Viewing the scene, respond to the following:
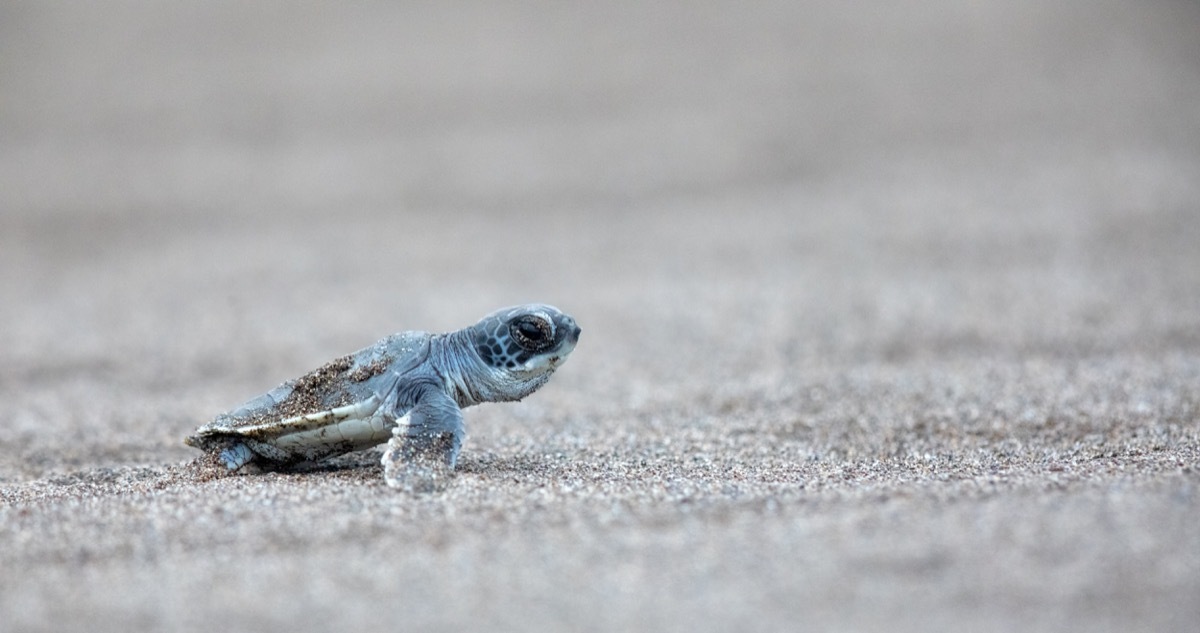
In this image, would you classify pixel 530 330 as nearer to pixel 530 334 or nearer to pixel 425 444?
pixel 530 334

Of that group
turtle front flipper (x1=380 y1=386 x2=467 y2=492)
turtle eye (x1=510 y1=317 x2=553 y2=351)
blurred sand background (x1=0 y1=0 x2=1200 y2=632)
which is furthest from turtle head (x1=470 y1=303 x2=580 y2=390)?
blurred sand background (x1=0 y1=0 x2=1200 y2=632)

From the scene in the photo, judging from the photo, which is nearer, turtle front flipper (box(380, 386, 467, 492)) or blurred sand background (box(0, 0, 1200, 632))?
blurred sand background (box(0, 0, 1200, 632))

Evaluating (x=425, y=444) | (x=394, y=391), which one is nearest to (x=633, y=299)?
(x=394, y=391)

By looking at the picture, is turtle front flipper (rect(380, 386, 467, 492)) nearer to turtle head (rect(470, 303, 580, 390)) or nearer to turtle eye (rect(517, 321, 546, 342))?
turtle head (rect(470, 303, 580, 390))

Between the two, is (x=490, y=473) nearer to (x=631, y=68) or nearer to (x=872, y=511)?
(x=872, y=511)

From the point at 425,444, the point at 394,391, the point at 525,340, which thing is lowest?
the point at 425,444

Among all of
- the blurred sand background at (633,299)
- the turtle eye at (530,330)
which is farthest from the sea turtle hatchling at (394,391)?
the blurred sand background at (633,299)

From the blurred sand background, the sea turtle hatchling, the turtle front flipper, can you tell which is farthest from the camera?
the sea turtle hatchling
